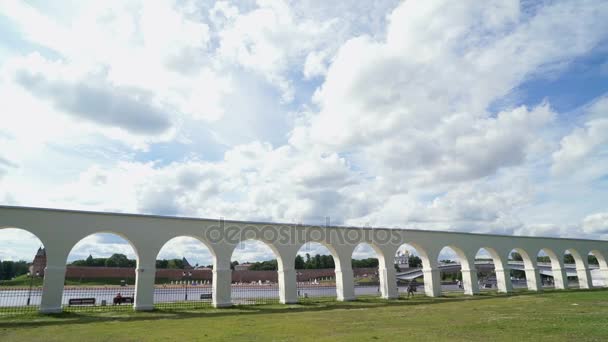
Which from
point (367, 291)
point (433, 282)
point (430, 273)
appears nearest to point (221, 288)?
point (430, 273)

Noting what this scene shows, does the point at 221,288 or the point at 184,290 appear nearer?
the point at 221,288

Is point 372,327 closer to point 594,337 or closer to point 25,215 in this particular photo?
point 594,337

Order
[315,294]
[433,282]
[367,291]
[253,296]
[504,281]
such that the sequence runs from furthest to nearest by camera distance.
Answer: [367,291], [315,294], [253,296], [504,281], [433,282]

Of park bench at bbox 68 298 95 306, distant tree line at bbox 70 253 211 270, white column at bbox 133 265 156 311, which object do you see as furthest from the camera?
distant tree line at bbox 70 253 211 270

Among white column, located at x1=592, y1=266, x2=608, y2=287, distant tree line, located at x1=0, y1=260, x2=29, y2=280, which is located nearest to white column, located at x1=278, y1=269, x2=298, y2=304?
white column, located at x1=592, y1=266, x2=608, y2=287

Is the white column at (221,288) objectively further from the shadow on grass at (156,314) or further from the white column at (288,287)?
the white column at (288,287)

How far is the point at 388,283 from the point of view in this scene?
21062 millimetres

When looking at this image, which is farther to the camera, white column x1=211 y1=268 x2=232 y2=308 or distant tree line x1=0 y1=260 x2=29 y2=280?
distant tree line x1=0 y1=260 x2=29 y2=280

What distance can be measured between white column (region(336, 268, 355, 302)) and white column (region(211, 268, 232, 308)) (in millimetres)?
5979

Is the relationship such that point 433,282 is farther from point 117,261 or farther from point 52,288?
point 117,261

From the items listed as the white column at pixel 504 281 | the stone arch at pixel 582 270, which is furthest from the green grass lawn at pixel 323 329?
the stone arch at pixel 582 270

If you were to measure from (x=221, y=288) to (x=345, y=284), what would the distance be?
661 cm

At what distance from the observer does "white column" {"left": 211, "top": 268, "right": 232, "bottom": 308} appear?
1695cm

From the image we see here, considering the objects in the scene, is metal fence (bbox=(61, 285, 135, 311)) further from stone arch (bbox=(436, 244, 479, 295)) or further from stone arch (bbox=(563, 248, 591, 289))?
stone arch (bbox=(563, 248, 591, 289))
